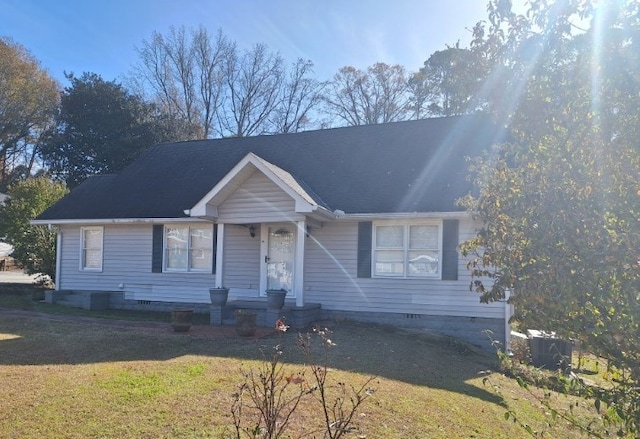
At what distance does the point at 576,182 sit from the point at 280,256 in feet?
36.4

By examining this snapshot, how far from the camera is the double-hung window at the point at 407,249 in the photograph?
483 inches

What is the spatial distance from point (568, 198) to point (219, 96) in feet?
138

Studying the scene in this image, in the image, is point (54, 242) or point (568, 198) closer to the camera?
point (568, 198)

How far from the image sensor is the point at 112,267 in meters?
15.8

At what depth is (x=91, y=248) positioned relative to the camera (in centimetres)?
1623

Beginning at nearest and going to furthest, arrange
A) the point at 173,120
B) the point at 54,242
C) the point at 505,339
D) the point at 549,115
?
the point at 549,115 < the point at 505,339 < the point at 54,242 < the point at 173,120

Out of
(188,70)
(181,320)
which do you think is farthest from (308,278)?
(188,70)

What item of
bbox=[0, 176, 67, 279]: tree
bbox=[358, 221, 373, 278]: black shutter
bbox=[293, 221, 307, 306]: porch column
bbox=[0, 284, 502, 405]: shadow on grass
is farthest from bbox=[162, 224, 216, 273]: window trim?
bbox=[0, 176, 67, 279]: tree

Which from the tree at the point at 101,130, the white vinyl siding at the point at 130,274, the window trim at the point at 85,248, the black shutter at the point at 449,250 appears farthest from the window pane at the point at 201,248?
the tree at the point at 101,130

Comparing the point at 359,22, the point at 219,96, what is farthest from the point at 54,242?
the point at 219,96

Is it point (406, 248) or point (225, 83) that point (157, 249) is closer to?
point (406, 248)

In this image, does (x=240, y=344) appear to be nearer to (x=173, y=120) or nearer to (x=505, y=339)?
(x=505, y=339)

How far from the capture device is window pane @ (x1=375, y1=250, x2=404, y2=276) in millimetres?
12539

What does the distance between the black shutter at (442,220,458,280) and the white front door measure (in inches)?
153
